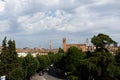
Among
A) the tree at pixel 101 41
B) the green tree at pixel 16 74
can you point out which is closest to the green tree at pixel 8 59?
the green tree at pixel 16 74

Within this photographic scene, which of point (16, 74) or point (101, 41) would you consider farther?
point (16, 74)

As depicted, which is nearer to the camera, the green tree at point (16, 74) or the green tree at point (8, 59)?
the green tree at point (16, 74)

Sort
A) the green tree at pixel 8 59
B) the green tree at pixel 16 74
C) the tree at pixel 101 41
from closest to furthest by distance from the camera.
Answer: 1. the tree at pixel 101 41
2. the green tree at pixel 16 74
3. the green tree at pixel 8 59

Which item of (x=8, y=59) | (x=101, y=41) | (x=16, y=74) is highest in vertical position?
(x=101, y=41)

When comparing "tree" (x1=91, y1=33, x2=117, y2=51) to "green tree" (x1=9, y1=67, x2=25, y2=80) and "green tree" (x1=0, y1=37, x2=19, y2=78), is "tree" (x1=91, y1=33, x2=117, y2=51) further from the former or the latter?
"green tree" (x1=0, y1=37, x2=19, y2=78)

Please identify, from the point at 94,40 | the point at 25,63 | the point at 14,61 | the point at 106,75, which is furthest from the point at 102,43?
the point at 25,63

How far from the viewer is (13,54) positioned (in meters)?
91.1

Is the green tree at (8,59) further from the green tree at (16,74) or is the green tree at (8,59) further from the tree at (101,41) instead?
the tree at (101,41)

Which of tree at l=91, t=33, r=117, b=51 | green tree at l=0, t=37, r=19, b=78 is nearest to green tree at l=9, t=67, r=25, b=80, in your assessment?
green tree at l=0, t=37, r=19, b=78

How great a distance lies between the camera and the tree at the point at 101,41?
50844 mm

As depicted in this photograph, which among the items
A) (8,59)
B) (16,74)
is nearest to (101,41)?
(16,74)

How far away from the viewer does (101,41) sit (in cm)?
5066

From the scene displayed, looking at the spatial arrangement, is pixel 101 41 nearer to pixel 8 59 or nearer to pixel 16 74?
pixel 16 74

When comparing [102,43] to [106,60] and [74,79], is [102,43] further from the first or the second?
[74,79]
